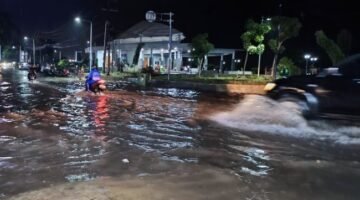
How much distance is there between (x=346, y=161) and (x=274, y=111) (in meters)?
5.97

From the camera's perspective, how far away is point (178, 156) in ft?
29.8

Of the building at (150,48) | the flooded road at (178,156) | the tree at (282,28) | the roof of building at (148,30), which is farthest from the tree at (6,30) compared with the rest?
the flooded road at (178,156)

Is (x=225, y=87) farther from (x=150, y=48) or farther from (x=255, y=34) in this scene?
(x=150, y=48)

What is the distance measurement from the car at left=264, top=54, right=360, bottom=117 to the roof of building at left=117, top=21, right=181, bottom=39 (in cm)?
4485

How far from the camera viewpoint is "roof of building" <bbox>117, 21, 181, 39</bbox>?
6225 cm

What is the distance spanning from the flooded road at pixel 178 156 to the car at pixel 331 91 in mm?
409

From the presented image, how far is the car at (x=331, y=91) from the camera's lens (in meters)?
12.9

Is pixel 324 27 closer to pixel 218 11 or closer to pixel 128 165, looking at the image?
pixel 218 11

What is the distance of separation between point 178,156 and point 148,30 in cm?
5704

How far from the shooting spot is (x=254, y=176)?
7660 mm

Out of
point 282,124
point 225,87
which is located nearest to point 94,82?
point 225,87

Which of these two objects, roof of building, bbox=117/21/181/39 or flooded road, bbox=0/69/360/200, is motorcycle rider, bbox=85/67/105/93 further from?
roof of building, bbox=117/21/181/39

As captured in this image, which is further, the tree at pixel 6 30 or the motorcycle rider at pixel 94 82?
the tree at pixel 6 30

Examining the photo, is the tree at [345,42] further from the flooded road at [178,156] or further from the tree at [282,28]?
the flooded road at [178,156]
